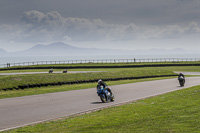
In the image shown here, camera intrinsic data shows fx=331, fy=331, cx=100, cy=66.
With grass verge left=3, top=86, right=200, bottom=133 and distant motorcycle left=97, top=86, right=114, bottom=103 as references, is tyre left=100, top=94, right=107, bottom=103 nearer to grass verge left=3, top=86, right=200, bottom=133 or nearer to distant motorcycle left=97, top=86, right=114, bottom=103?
distant motorcycle left=97, top=86, right=114, bottom=103

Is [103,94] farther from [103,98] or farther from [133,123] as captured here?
[133,123]

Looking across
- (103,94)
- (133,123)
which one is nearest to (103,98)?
(103,94)

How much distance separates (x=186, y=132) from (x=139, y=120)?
9.39ft

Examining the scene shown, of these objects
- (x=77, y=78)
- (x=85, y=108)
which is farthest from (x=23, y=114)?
(x=77, y=78)

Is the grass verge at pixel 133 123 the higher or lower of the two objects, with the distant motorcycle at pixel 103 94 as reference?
lower

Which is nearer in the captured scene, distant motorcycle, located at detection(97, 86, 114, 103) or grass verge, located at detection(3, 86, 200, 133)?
grass verge, located at detection(3, 86, 200, 133)

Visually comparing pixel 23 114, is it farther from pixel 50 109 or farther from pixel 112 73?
pixel 112 73

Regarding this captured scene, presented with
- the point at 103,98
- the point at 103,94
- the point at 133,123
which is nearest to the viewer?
the point at 133,123

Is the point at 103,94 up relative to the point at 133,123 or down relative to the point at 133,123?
up

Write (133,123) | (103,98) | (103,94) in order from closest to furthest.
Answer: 1. (133,123)
2. (103,94)
3. (103,98)

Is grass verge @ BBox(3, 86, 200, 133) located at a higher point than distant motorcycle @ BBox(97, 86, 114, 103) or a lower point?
lower

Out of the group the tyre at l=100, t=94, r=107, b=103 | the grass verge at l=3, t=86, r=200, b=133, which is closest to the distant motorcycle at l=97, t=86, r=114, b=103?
the tyre at l=100, t=94, r=107, b=103

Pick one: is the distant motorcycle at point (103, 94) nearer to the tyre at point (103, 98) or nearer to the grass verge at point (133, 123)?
the tyre at point (103, 98)

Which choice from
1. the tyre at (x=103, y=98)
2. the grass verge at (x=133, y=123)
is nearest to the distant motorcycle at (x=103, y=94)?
the tyre at (x=103, y=98)
